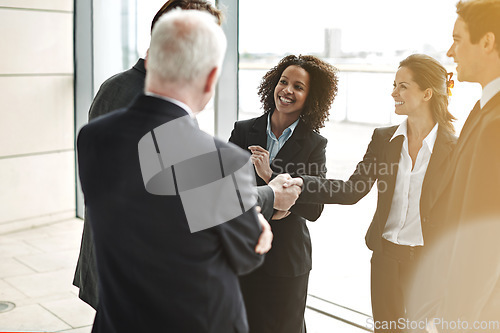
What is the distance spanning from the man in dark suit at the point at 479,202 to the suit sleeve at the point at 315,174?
93cm

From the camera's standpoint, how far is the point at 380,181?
9.11 feet

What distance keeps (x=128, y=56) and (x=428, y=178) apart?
4.31 m

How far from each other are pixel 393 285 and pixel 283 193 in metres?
0.65

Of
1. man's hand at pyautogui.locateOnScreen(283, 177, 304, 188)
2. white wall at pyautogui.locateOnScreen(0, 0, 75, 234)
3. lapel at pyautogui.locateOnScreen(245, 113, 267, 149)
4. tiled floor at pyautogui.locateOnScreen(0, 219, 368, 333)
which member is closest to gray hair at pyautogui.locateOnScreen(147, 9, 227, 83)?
man's hand at pyautogui.locateOnScreen(283, 177, 304, 188)

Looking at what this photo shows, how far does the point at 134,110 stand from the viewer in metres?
1.62

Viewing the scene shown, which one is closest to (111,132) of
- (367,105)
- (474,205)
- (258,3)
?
(474,205)

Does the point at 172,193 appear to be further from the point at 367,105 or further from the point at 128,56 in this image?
the point at 128,56

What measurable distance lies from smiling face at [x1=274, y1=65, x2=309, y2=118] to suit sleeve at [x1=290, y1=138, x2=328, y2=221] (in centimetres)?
22

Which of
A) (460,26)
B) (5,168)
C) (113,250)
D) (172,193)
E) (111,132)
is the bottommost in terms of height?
(5,168)

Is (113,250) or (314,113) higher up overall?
(314,113)

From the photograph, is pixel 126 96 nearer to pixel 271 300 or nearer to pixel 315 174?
pixel 315 174

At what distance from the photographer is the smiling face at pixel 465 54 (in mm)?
2100

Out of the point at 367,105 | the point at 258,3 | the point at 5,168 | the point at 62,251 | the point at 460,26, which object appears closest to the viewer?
the point at 460,26

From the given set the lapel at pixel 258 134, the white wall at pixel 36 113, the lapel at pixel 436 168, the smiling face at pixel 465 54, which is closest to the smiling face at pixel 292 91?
the lapel at pixel 258 134
